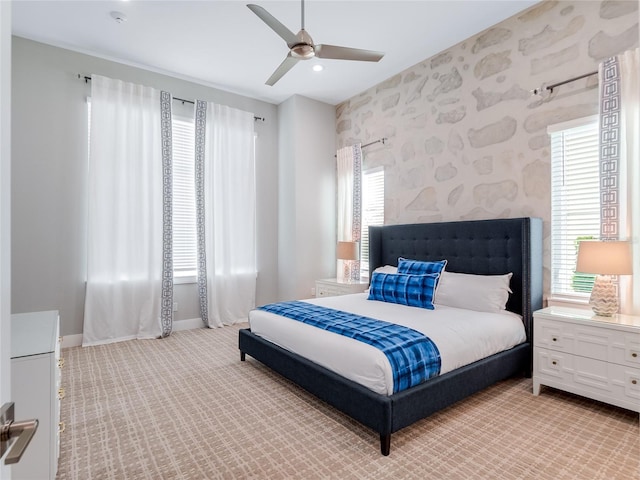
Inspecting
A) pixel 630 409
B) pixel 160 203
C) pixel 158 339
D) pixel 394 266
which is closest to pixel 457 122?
pixel 394 266

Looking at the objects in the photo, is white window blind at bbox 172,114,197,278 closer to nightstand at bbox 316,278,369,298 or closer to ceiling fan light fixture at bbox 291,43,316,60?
nightstand at bbox 316,278,369,298

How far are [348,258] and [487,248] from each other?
1.91 m

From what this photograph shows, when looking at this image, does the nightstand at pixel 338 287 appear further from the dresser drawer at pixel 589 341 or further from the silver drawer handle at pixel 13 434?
the silver drawer handle at pixel 13 434

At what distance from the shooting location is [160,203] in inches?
178

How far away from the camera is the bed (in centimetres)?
209

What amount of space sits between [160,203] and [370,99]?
10.7ft

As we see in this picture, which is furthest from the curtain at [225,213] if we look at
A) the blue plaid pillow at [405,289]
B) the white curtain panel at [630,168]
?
the white curtain panel at [630,168]

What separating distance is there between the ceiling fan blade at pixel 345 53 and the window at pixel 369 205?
2.26 m

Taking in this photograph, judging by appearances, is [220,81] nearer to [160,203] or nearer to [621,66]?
[160,203]

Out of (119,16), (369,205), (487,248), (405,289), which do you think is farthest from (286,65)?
(369,205)

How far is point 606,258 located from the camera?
8.22 feet

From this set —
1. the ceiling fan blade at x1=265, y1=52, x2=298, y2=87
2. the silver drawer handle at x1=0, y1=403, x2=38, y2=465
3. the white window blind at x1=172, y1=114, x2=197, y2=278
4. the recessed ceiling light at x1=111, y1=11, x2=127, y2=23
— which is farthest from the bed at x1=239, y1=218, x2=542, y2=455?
the recessed ceiling light at x1=111, y1=11, x2=127, y2=23

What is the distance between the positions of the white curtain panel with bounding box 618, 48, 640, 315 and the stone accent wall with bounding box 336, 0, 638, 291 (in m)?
0.24

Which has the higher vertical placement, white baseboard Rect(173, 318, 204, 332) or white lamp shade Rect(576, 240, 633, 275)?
white lamp shade Rect(576, 240, 633, 275)
